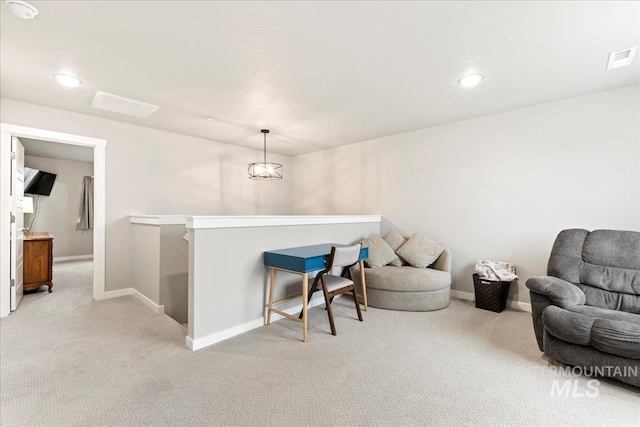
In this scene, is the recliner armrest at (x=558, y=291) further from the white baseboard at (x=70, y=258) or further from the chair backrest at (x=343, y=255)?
the white baseboard at (x=70, y=258)

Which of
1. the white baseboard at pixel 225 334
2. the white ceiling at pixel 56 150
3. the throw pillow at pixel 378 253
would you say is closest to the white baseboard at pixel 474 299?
the throw pillow at pixel 378 253

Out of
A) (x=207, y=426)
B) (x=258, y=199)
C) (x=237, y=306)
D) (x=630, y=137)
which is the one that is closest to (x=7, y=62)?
(x=237, y=306)

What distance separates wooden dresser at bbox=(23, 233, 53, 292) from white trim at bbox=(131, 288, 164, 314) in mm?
1256

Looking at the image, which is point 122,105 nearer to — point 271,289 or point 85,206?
point 271,289

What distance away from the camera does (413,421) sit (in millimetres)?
1586

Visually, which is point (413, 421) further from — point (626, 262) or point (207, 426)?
point (626, 262)

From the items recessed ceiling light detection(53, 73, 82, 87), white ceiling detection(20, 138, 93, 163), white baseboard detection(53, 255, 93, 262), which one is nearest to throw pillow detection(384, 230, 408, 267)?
recessed ceiling light detection(53, 73, 82, 87)

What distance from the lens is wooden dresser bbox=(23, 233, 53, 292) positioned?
3887 millimetres

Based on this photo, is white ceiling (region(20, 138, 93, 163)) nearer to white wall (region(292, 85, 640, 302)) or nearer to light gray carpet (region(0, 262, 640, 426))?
light gray carpet (region(0, 262, 640, 426))

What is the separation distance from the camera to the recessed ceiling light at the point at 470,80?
2.63m

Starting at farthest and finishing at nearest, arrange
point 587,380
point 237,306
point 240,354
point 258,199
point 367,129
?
point 258,199 → point 367,129 → point 237,306 → point 240,354 → point 587,380

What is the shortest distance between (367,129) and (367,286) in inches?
90.9

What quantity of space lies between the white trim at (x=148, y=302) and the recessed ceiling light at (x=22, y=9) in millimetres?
2750

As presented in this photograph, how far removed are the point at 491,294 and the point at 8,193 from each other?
558 centimetres
